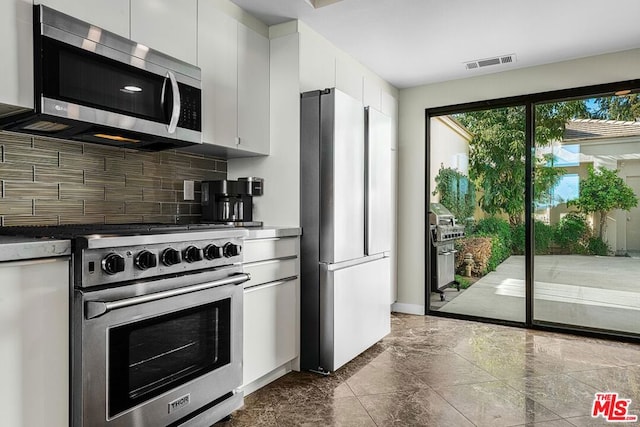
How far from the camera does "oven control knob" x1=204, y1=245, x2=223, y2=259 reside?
6.91ft

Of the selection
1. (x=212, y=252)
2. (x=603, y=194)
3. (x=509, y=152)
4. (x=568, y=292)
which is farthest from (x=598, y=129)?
(x=212, y=252)

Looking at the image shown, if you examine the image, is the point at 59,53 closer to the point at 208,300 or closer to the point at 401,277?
the point at 208,300

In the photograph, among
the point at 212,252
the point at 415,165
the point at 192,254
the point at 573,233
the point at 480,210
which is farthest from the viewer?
the point at 415,165

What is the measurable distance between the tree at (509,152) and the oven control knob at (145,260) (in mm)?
3449

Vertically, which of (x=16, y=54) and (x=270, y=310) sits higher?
(x=16, y=54)

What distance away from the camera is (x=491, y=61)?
12.8 feet

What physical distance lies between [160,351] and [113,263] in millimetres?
484

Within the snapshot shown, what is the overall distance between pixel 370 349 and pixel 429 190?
75.7 inches

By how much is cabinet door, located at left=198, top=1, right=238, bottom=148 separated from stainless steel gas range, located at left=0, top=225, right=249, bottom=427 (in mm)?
767

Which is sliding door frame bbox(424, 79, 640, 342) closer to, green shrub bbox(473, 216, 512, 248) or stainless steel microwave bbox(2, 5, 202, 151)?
green shrub bbox(473, 216, 512, 248)

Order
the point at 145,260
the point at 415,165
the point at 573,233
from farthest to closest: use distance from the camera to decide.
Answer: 1. the point at 415,165
2. the point at 573,233
3. the point at 145,260

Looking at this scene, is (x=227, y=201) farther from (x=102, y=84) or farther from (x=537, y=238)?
(x=537, y=238)

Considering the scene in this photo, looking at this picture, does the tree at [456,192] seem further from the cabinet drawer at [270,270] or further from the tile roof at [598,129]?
the cabinet drawer at [270,270]
